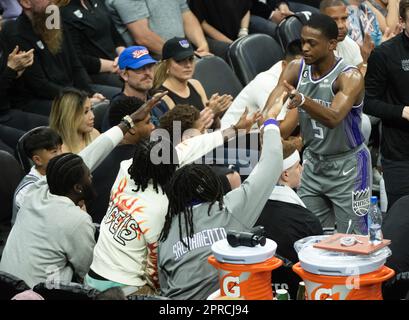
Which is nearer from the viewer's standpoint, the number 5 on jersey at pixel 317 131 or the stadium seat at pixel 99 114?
the number 5 on jersey at pixel 317 131

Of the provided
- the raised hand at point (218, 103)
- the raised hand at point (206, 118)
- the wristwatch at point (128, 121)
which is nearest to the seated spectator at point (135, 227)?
the wristwatch at point (128, 121)

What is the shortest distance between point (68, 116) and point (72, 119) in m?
0.03

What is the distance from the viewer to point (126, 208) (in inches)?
169

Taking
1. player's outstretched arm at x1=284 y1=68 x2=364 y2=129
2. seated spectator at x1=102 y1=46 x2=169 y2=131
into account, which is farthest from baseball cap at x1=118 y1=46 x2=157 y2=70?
player's outstretched arm at x1=284 y1=68 x2=364 y2=129

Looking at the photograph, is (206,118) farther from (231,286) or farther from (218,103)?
(231,286)

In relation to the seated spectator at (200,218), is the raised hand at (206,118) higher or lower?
lower

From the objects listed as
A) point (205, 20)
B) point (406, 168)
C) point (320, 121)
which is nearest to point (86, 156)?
point (320, 121)

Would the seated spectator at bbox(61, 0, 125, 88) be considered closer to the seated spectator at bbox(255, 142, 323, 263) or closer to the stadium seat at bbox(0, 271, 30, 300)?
the seated spectator at bbox(255, 142, 323, 263)

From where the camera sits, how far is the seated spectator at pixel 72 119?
5809 mm

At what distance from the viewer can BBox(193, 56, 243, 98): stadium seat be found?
7320 millimetres

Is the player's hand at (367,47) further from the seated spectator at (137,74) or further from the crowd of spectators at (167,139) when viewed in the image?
the seated spectator at (137,74)

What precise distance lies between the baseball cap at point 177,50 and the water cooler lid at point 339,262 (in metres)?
3.55
